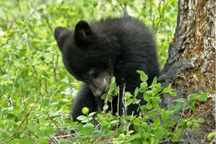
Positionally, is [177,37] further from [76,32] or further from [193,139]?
[76,32]

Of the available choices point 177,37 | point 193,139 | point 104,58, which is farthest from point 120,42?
point 193,139

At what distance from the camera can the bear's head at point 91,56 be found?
3.54 m

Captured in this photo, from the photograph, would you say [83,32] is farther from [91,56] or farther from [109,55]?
[109,55]

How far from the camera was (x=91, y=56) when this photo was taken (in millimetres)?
3537

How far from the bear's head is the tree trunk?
3.28 feet

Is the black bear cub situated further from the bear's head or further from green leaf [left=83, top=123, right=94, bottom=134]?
green leaf [left=83, top=123, right=94, bottom=134]

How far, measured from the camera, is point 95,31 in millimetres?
3691

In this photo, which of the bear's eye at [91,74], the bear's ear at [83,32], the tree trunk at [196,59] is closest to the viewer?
the tree trunk at [196,59]

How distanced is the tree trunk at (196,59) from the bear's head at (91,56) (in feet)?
3.28

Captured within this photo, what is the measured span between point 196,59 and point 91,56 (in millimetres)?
1412

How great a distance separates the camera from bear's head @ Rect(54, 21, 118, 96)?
3.54 m

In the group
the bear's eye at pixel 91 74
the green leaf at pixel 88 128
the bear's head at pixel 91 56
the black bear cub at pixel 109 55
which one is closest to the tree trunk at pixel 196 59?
the black bear cub at pixel 109 55

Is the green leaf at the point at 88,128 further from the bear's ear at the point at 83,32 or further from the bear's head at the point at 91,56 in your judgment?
the bear's ear at the point at 83,32

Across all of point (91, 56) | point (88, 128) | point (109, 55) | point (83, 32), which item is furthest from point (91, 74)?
point (88, 128)
